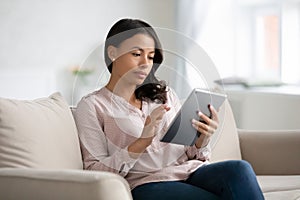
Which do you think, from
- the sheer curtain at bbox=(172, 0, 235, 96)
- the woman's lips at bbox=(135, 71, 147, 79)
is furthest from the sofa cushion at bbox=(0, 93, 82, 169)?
the sheer curtain at bbox=(172, 0, 235, 96)

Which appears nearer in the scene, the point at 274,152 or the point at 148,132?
the point at 148,132

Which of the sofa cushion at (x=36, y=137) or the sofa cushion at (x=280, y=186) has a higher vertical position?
the sofa cushion at (x=36, y=137)

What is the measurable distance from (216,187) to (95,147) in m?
0.40

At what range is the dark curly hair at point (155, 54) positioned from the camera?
1.94 metres

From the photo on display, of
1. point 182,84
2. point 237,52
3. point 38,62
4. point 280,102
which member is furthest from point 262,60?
point 182,84

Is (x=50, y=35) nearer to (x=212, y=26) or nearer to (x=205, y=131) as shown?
(x=212, y=26)

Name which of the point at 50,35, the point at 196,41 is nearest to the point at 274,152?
the point at 196,41

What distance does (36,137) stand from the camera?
185 centimetres

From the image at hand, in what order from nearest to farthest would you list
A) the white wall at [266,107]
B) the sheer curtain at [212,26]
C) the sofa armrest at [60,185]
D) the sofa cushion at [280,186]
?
the sofa armrest at [60,185], the sofa cushion at [280,186], the white wall at [266,107], the sheer curtain at [212,26]

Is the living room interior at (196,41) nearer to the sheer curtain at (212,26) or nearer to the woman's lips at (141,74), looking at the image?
the sheer curtain at (212,26)

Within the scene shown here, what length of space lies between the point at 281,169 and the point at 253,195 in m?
0.78

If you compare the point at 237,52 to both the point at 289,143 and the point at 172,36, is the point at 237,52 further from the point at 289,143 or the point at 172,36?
the point at 172,36

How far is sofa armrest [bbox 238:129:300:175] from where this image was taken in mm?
2516

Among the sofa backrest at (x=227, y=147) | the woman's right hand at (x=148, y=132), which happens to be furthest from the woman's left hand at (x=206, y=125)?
the sofa backrest at (x=227, y=147)
